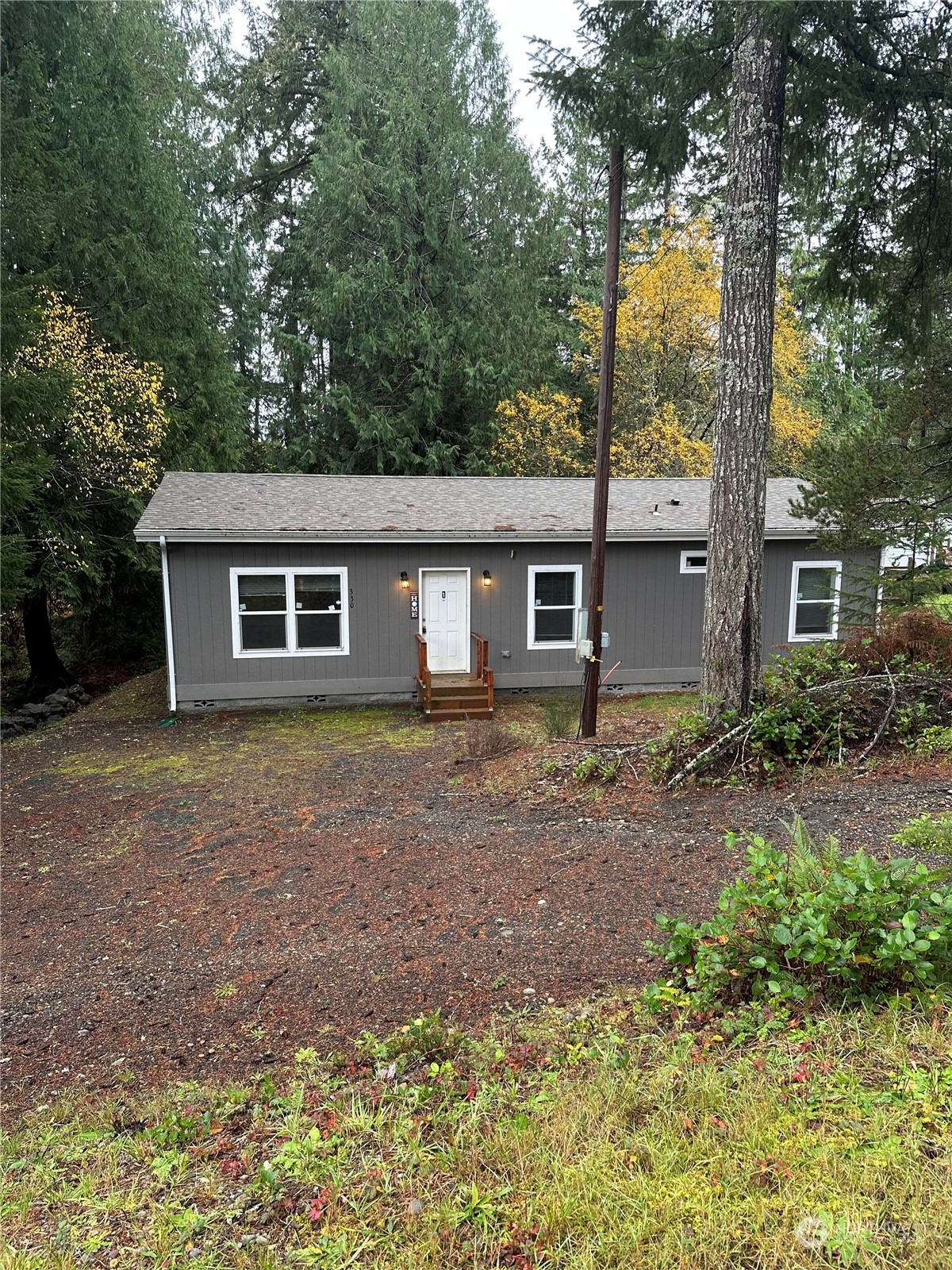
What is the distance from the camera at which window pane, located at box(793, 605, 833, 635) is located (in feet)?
44.4

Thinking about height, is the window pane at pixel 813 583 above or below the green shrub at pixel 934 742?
above

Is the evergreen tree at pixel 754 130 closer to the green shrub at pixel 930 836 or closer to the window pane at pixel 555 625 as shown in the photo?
the green shrub at pixel 930 836

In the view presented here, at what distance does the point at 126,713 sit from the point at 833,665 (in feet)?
34.1

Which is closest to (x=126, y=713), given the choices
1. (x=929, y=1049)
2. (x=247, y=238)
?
(x=929, y=1049)

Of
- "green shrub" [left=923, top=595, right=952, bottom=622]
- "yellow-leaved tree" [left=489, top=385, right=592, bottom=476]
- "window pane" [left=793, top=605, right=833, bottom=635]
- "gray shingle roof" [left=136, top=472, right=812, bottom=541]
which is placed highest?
"yellow-leaved tree" [left=489, top=385, right=592, bottom=476]

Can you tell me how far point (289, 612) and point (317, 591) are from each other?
54 centimetres

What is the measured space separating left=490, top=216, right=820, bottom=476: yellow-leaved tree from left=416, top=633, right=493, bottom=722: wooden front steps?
1088 cm

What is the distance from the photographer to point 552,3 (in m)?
7.80

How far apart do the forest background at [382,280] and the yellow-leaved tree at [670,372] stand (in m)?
0.08

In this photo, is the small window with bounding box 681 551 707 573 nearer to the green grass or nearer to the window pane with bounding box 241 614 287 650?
the window pane with bounding box 241 614 287 650

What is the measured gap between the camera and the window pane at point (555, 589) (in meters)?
13.0

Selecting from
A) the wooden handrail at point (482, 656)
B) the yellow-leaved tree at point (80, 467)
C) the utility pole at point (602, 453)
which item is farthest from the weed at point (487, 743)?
the yellow-leaved tree at point (80, 467)

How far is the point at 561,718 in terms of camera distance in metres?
9.30

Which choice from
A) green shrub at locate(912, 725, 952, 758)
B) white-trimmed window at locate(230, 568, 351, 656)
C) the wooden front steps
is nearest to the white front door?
the wooden front steps
